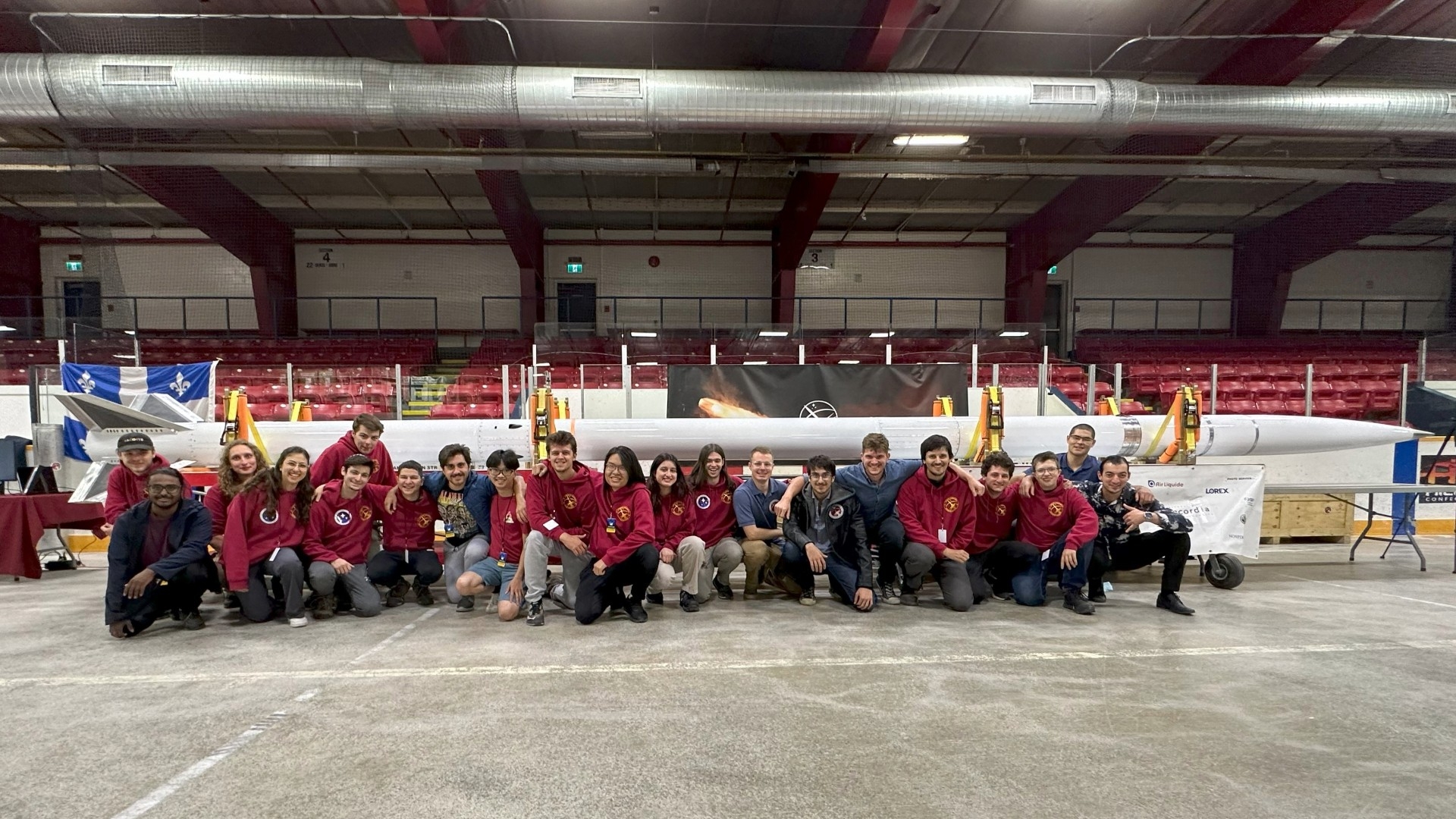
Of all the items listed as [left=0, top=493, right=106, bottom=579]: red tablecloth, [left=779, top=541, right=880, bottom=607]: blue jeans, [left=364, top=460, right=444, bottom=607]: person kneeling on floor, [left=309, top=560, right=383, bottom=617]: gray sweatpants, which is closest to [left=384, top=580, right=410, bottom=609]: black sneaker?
[left=364, top=460, right=444, bottom=607]: person kneeling on floor

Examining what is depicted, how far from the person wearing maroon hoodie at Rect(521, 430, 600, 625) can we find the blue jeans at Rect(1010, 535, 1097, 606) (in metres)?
2.90

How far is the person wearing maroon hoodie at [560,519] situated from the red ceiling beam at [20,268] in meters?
15.3

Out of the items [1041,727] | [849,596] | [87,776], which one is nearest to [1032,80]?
A: [849,596]

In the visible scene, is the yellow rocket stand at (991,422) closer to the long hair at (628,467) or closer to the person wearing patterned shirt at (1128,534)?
the person wearing patterned shirt at (1128,534)

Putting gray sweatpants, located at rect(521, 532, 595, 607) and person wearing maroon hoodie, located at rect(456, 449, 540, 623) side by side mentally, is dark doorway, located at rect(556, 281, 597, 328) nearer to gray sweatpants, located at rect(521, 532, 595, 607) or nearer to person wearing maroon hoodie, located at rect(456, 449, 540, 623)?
person wearing maroon hoodie, located at rect(456, 449, 540, 623)

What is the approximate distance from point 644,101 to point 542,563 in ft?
16.9

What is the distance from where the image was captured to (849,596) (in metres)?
4.26

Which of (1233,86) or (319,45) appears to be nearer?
(1233,86)

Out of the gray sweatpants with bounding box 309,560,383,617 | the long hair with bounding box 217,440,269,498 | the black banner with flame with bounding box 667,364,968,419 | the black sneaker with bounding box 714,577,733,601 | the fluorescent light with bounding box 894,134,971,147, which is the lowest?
the black sneaker with bounding box 714,577,733,601

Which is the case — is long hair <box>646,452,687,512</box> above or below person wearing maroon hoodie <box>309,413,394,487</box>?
below

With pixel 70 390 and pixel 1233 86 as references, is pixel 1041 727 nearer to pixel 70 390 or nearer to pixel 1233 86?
pixel 1233 86

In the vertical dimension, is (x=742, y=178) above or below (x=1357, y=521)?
above

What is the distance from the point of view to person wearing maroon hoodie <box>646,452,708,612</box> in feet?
13.9

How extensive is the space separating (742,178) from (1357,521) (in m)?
10.3
